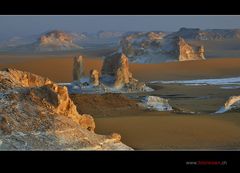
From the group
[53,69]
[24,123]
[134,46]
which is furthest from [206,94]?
[134,46]

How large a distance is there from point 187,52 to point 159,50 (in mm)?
1978

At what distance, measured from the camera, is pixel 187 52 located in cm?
3647

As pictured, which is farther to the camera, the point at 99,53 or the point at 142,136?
the point at 99,53

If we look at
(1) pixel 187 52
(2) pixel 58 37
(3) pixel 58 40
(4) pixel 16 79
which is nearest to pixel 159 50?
(1) pixel 187 52

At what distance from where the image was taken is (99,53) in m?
21.8

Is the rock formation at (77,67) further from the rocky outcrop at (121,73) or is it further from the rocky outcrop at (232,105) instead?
the rocky outcrop at (232,105)

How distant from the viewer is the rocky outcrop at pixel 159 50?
3547 cm

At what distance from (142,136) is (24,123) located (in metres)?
1.68

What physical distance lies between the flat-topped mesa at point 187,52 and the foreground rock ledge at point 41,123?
29792 millimetres

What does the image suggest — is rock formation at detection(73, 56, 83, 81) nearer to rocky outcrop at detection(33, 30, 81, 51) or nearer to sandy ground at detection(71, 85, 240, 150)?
rocky outcrop at detection(33, 30, 81, 51)

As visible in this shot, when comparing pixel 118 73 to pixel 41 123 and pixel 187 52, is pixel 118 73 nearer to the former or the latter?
pixel 41 123

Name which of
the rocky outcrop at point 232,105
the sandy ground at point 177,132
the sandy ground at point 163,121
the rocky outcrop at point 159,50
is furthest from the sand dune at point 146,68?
the rocky outcrop at point 232,105
